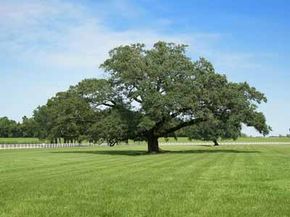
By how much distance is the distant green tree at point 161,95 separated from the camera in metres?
60.9

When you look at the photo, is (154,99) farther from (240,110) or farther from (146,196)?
(146,196)

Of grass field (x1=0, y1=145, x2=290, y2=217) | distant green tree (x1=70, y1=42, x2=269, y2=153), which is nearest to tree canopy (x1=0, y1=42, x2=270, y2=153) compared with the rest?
distant green tree (x1=70, y1=42, x2=269, y2=153)

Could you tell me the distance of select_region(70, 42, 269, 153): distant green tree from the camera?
60938mm

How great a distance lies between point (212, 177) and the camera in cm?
2466

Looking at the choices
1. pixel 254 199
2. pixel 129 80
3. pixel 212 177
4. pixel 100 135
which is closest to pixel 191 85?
pixel 129 80

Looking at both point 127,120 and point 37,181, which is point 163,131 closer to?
point 127,120

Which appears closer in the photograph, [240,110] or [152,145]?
[240,110]

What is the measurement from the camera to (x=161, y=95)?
60781 mm

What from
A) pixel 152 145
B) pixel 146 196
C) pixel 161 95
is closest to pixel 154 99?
pixel 161 95

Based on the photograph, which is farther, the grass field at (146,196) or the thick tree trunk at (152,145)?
the thick tree trunk at (152,145)

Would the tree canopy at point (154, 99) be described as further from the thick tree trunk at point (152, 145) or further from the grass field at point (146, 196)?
the grass field at point (146, 196)

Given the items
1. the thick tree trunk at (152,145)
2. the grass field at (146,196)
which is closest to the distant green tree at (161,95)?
the thick tree trunk at (152,145)

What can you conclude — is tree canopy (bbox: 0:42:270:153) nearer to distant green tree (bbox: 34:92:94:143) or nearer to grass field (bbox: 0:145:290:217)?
distant green tree (bbox: 34:92:94:143)

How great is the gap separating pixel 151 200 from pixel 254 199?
294 centimetres
